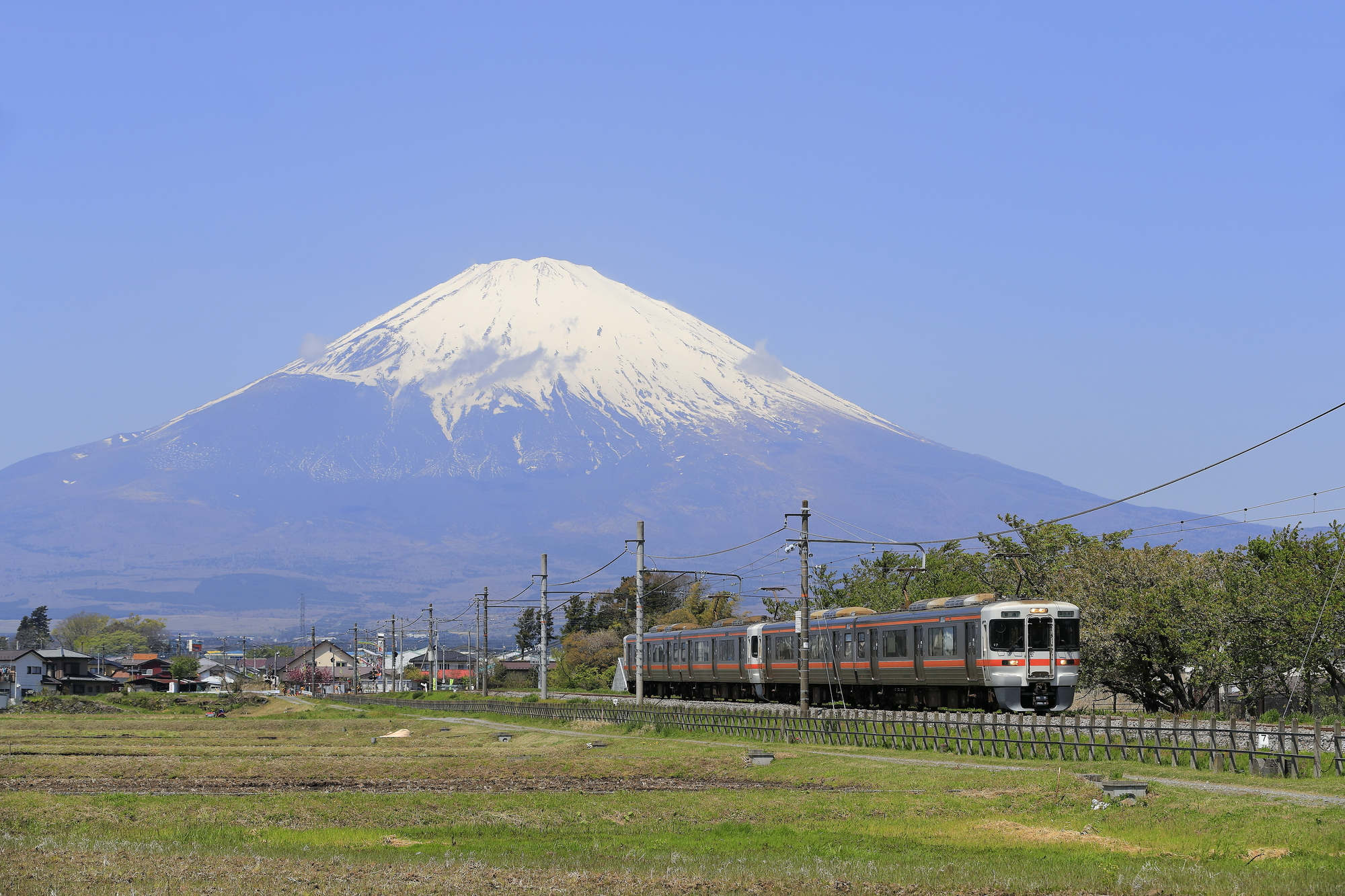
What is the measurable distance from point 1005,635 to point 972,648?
4.05 feet

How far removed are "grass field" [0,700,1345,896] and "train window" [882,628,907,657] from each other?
855 cm

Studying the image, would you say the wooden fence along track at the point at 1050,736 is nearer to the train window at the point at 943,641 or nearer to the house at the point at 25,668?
the train window at the point at 943,641

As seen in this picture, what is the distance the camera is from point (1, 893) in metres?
18.1

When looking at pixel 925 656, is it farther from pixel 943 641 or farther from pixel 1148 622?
pixel 1148 622

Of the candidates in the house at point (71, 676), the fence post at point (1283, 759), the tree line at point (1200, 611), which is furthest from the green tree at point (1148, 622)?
the house at point (71, 676)

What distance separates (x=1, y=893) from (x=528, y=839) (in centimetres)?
868

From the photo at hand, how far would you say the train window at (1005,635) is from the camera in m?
44.4

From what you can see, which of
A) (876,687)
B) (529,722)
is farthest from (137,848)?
(529,722)

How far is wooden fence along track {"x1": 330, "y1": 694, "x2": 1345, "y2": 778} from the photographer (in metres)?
28.4

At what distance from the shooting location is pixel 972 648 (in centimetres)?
4522

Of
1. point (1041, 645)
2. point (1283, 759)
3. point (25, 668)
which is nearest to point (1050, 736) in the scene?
point (1283, 759)

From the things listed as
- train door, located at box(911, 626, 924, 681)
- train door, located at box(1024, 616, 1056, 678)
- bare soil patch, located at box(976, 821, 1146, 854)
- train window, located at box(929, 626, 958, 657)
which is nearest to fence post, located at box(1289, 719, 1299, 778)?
bare soil patch, located at box(976, 821, 1146, 854)

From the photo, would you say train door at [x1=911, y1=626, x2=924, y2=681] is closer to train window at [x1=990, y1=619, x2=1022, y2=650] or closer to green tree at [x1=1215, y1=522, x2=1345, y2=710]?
train window at [x1=990, y1=619, x2=1022, y2=650]

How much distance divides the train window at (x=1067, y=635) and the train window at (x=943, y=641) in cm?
317
